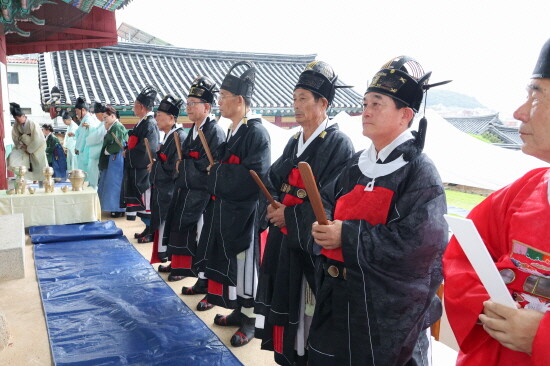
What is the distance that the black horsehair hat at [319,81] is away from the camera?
2688 millimetres

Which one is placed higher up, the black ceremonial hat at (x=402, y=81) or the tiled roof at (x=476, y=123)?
the black ceremonial hat at (x=402, y=81)

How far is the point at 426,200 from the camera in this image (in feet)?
5.94

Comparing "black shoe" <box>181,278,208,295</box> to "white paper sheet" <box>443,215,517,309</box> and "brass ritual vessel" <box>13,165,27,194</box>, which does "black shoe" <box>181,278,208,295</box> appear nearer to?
"white paper sheet" <box>443,215,517,309</box>

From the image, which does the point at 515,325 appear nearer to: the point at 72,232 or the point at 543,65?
the point at 543,65

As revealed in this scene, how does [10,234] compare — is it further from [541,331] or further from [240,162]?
[541,331]

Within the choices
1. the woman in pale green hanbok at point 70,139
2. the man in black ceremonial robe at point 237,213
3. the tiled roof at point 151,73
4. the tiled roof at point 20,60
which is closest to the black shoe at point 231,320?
the man in black ceremonial robe at point 237,213

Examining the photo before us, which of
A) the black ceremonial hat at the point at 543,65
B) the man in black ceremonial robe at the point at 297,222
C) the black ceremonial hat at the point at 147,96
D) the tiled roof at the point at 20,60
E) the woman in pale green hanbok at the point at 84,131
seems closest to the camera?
the black ceremonial hat at the point at 543,65

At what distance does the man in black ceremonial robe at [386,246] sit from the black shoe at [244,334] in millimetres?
1398

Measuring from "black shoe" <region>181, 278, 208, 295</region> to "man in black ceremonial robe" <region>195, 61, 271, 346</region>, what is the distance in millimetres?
679

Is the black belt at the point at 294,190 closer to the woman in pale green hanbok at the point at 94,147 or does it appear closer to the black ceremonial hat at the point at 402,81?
the black ceremonial hat at the point at 402,81

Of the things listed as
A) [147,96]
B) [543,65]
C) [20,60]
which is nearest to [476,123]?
[147,96]

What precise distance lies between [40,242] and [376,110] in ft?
18.2

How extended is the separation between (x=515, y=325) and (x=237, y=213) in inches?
97.9

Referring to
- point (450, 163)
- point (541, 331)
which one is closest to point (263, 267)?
point (541, 331)
